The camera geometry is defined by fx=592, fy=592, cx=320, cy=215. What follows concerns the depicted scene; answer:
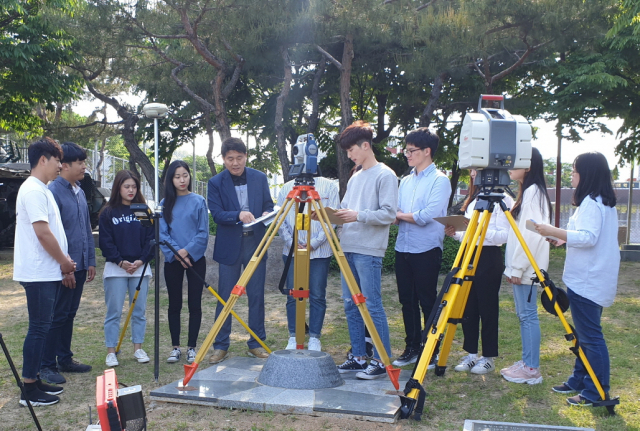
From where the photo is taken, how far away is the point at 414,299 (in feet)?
16.1

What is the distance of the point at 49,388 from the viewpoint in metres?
4.24

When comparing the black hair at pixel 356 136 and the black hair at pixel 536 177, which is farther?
the black hair at pixel 356 136

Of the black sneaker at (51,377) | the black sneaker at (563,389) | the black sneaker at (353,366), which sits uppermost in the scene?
the black sneaker at (353,366)

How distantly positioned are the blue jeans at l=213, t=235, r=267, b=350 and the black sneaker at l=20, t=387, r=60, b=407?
4.71 feet

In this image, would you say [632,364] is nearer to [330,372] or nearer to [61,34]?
[330,372]

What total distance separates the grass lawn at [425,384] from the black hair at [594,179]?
53.3 inches

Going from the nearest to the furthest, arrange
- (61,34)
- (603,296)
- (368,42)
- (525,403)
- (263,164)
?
1. (603,296)
2. (525,403)
3. (368,42)
4. (61,34)
5. (263,164)

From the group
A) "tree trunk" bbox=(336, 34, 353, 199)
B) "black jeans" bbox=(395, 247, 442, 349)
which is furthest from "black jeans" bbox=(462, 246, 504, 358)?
"tree trunk" bbox=(336, 34, 353, 199)

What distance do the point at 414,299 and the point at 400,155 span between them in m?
12.4

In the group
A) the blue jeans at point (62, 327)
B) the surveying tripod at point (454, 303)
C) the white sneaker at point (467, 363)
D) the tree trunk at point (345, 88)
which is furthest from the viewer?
the tree trunk at point (345, 88)

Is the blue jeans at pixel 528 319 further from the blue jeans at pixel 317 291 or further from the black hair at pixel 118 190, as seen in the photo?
the black hair at pixel 118 190

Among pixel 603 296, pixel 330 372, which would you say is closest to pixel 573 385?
pixel 603 296

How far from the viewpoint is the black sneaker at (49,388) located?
4.17 metres

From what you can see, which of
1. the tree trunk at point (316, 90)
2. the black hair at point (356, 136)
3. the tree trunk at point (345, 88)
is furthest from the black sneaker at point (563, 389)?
the tree trunk at point (316, 90)
